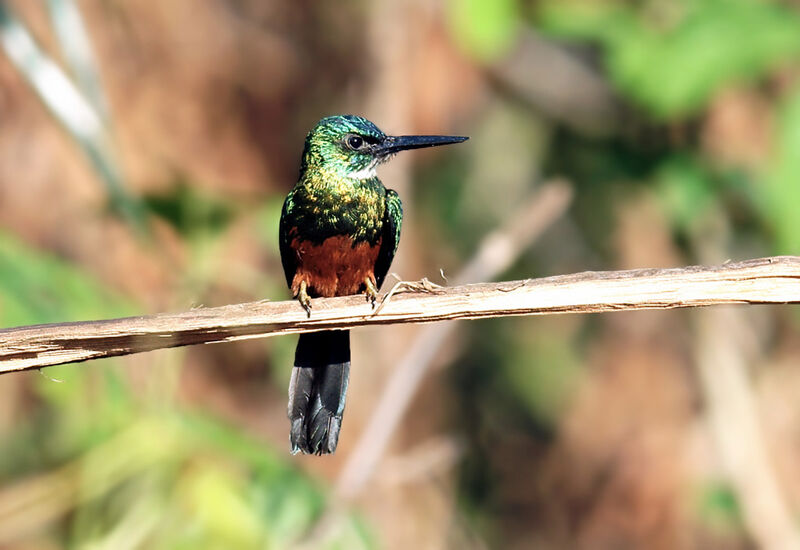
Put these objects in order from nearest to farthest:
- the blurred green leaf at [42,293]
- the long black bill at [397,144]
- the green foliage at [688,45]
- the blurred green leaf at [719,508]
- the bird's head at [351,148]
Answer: the blurred green leaf at [42,293] → the long black bill at [397,144] → the bird's head at [351,148] → the green foliage at [688,45] → the blurred green leaf at [719,508]

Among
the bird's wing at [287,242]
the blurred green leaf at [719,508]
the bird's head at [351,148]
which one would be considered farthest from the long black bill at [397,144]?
the blurred green leaf at [719,508]

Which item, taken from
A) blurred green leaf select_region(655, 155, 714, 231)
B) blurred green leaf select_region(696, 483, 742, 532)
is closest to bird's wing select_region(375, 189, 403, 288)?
blurred green leaf select_region(655, 155, 714, 231)

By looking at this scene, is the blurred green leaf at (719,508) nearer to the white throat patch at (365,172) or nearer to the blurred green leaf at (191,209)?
the white throat patch at (365,172)

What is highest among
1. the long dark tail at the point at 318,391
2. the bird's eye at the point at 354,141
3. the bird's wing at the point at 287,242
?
the bird's eye at the point at 354,141

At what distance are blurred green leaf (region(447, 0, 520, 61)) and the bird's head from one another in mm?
458

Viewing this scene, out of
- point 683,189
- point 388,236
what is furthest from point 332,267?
point 683,189

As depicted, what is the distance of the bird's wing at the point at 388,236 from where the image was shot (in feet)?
8.45

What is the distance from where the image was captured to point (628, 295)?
1494 millimetres

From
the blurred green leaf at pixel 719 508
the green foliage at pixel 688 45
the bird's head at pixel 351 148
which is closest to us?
the bird's head at pixel 351 148

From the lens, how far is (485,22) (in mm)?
2893

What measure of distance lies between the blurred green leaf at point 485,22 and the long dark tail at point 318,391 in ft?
3.36

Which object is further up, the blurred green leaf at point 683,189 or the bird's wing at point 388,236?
the blurred green leaf at point 683,189

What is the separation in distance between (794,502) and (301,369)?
2.88 metres

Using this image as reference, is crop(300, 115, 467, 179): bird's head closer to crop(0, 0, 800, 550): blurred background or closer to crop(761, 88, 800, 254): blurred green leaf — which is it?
crop(0, 0, 800, 550): blurred background
